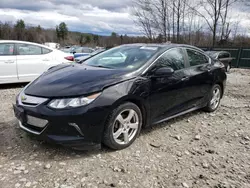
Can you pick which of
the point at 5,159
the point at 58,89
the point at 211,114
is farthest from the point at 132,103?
the point at 211,114

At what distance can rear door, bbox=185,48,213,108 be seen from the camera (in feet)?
→ 12.4

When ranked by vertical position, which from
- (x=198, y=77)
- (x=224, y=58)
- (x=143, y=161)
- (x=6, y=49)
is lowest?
(x=143, y=161)

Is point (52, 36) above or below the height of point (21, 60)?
above

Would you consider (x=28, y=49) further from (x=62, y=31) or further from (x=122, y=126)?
(x=62, y=31)

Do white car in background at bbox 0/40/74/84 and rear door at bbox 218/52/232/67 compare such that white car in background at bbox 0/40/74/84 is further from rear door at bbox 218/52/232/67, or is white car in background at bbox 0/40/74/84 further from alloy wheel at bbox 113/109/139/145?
rear door at bbox 218/52/232/67

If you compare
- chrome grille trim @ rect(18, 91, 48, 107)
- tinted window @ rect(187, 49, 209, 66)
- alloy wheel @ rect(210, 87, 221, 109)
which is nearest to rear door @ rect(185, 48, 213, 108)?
tinted window @ rect(187, 49, 209, 66)

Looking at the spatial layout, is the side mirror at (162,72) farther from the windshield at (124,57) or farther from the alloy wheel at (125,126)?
the alloy wheel at (125,126)

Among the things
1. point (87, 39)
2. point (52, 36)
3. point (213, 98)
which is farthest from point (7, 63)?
point (87, 39)

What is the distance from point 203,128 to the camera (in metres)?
3.77

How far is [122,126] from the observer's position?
9.24ft

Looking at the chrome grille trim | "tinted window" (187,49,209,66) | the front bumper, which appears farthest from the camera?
"tinted window" (187,49,209,66)

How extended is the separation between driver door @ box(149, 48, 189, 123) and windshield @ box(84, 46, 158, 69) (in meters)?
0.23

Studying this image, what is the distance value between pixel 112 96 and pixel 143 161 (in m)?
0.89

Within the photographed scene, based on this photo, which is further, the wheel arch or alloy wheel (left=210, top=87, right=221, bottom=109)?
alloy wheel (left=210, top=87, right=221, bottom=109)
